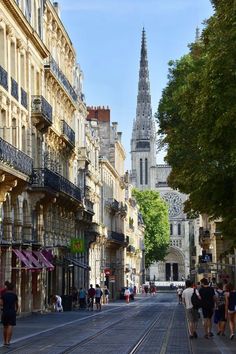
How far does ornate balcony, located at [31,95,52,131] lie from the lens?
152ft

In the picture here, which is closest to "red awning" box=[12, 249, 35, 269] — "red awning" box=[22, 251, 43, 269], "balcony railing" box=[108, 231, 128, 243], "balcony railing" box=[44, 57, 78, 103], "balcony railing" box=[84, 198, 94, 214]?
"red awning" box=[22, 251, 43, 269]

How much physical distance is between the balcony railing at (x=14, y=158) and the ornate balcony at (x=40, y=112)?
5258 millimetres

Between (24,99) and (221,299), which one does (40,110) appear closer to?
(24,99)

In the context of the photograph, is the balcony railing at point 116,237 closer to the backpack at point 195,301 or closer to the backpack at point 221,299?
the backpack at point 221,299

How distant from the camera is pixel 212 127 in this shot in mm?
25984

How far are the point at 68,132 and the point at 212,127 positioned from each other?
3328 cm

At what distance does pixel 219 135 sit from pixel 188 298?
498cm

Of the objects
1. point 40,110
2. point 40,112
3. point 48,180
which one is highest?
point 40,110

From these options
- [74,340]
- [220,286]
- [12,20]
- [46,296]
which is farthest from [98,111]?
[74,340]

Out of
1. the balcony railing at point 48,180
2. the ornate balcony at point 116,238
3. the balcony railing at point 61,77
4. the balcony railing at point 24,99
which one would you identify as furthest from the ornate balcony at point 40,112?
the ornate balcony at point 116,238

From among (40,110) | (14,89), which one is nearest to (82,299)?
(40,110)

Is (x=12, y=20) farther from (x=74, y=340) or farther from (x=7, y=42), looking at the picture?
(x=74, y=340)

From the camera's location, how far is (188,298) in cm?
2728

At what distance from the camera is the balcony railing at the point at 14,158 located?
3572 cm
